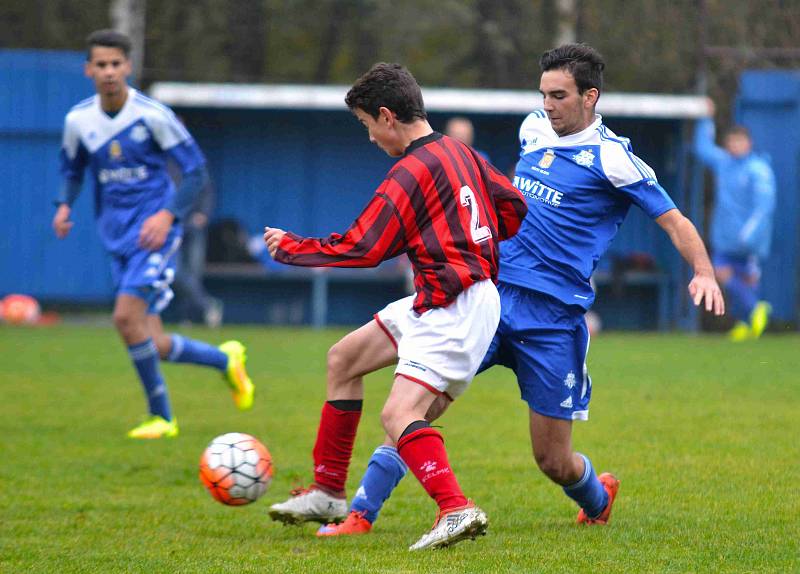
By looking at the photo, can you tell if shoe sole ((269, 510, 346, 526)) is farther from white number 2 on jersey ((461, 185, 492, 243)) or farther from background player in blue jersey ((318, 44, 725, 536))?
white number 2 on jersey ((461, 185, 492, 243))

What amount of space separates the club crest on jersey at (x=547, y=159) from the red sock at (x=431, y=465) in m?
1.26

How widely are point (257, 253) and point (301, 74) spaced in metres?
4.28

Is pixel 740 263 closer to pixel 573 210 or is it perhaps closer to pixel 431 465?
pixel 573 210

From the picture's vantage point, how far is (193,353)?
7809 mm

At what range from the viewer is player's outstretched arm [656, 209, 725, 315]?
4547 mm

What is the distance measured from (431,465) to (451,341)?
16.1 inches

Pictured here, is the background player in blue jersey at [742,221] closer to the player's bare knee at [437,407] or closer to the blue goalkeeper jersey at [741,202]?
the blue goalkeeper jersey at [741,202]

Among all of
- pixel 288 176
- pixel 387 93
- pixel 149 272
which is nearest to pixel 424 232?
pixel 387 93

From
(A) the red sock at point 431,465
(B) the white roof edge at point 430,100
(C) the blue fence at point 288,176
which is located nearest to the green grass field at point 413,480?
(A) the red sock at point 431,465

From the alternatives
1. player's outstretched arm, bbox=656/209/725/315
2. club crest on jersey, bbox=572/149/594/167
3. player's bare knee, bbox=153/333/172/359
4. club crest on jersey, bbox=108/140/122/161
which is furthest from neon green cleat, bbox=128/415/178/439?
player's outstretched arm, bbox=656/209/725/315

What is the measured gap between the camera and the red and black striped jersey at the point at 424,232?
427cm

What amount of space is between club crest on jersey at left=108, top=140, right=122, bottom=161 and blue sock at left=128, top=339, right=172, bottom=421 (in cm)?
108

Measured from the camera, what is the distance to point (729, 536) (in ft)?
15.3

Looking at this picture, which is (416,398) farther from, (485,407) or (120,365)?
(120,365)
